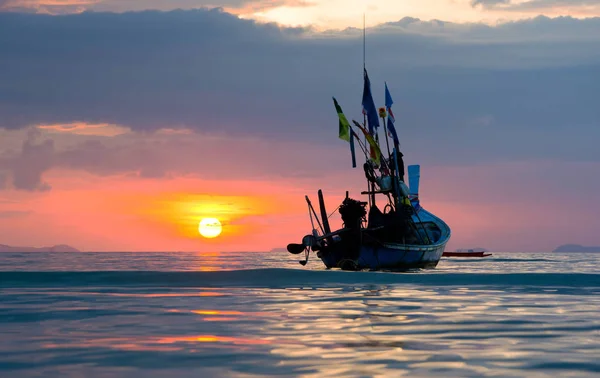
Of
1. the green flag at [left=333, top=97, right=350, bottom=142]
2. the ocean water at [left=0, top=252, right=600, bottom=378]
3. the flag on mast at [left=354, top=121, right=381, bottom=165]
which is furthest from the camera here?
the flag on mast at [left=354, top=121, right=381, bottom=165]

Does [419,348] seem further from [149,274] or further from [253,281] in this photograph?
[149,274]

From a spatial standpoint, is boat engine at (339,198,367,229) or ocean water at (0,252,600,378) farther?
boat engine at (339,198,367,229)

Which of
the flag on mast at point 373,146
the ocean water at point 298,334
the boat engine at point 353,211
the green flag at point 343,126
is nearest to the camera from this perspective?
the ocean water at point 298,334

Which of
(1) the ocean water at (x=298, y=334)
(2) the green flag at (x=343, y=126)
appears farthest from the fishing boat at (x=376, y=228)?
(1) the ocean water at (x=298, y=334)

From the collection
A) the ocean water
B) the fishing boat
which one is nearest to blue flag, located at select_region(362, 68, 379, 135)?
the fishing boat

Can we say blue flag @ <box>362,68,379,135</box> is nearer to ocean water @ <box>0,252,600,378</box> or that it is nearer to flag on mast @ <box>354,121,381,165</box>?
flag on mast @ <box>354,121,381,165</box>

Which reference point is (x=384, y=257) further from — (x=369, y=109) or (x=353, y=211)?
(x=369, y=109)

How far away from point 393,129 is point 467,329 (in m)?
73.4

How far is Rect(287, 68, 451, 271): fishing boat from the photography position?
3189 inches

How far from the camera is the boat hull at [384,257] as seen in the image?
267 feet

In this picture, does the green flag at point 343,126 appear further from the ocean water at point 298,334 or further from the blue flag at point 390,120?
the ocean water at point 298,334

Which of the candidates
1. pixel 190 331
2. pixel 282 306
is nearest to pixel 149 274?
pixel 282 306

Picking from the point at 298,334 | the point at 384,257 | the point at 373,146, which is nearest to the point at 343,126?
the point at 373,146

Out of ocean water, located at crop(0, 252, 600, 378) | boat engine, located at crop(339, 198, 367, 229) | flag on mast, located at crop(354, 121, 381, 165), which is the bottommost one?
ocean water, located at crop(0, 252, 600, 378)
